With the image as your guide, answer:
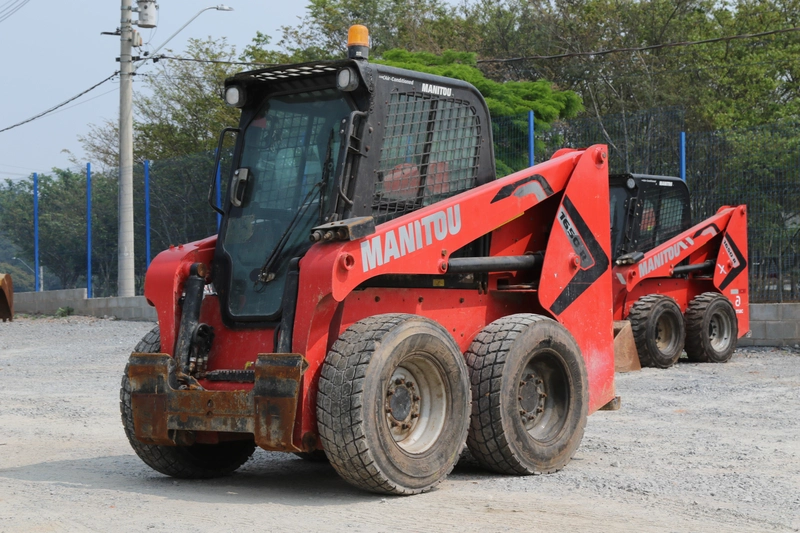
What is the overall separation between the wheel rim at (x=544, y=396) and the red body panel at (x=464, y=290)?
16.2 inches

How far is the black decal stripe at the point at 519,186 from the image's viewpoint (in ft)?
23.0

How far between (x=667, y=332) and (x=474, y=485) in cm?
882

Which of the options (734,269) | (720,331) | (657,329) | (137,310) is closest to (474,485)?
(657,329)

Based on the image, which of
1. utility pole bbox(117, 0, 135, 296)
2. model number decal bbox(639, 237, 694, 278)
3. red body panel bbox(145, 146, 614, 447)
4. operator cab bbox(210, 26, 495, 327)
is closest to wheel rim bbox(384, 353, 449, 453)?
red body panel bbox(145, 146, 614, 447)

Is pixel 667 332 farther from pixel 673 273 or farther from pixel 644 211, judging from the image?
pixel 644 211

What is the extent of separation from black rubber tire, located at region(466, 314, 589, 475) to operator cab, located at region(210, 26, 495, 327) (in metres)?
1.06

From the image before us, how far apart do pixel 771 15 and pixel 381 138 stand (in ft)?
117

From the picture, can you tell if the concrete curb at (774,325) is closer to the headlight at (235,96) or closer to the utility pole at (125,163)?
the headlight at (235,96)

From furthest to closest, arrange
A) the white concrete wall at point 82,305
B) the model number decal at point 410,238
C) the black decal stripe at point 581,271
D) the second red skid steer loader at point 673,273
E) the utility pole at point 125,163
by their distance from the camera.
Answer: the white concrete wall at point 82,305 < the utility pole at point 125,163 < the second red skid steer loader at point 673,273 < the black decal stripe at point 581,271 < the model number decal at point 410,238

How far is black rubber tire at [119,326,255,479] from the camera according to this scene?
21.9 ft

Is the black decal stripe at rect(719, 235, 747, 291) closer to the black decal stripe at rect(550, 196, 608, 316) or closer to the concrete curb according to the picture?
the concrete curb

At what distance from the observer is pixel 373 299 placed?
21.2ft

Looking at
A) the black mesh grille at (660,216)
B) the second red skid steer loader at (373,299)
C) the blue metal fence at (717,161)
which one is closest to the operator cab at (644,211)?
the black mesh grille at (660,216)

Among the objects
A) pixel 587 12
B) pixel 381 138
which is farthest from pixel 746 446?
pixel 587 12
